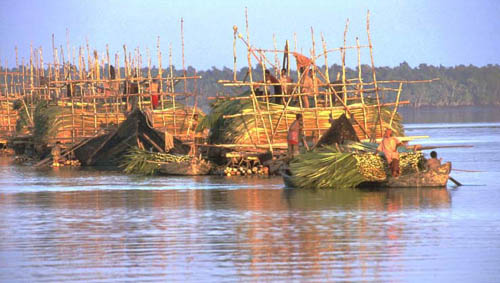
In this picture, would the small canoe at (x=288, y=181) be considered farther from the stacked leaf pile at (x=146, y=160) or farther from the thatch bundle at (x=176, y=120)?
the thatch bundle at (x=176, y=120)

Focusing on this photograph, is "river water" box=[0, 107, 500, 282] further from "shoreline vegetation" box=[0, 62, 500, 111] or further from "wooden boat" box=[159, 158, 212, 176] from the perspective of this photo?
"shoreline vegetation" box=[0, 62, 500, 111]

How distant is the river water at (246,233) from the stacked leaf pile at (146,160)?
362 cm

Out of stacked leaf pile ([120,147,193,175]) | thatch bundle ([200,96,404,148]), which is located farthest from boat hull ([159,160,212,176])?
thatch bundle ([200,96,404,148])

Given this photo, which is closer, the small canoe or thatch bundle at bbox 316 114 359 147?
the small canoe

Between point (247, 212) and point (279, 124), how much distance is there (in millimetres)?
8537

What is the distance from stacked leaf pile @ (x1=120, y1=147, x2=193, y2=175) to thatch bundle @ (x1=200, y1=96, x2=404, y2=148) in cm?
97

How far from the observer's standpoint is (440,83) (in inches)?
4318

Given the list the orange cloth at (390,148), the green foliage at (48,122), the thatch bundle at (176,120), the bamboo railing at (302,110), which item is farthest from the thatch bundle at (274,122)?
the green foliage at (48,122)

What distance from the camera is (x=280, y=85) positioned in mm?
23516

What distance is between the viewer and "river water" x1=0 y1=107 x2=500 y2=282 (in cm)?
998

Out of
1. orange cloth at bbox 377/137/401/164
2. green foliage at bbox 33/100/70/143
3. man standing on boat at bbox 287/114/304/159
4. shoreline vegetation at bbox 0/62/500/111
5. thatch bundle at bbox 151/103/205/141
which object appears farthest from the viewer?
shoreline vegetation at bbox 0/62/500/111

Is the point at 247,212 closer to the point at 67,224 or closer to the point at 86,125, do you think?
the point at 67,224

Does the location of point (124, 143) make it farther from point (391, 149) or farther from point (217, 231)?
point (217, 231)

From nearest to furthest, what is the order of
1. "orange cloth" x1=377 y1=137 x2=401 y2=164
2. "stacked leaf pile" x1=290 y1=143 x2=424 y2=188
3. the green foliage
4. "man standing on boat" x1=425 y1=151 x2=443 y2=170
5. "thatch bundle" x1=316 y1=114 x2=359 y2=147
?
1. "orange cloth" x1=377 y1=137 x2=401 y2=164
2. "man standing on boat" x1=425 y1=151 x2=443 y2=170
3. "stacked leaf pile" x1=290 y1=143 x2=424 y2=188
4. "thatch bundle" x1=316 y1=114 x2=359 y2=147
5. the green foliage
